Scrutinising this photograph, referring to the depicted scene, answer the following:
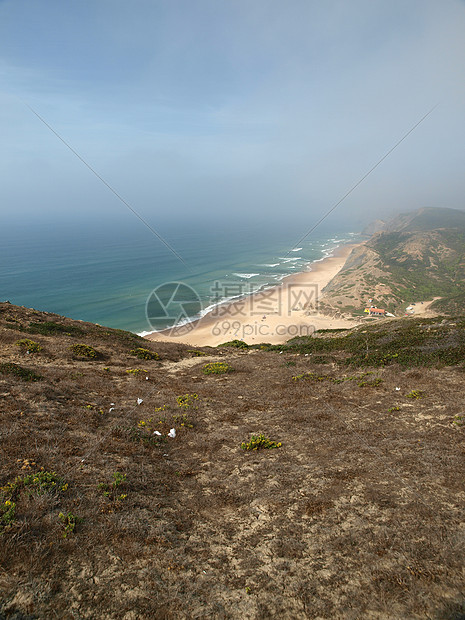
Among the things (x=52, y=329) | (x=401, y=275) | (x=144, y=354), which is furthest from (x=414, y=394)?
(x=401, y=275)

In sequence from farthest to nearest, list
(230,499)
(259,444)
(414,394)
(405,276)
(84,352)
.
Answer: (405,276) < (84,352) < (414,394) < (259,444) < (230,499)

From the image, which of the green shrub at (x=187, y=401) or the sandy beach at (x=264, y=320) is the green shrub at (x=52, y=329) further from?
the sandy beach at (x=264, y=320)

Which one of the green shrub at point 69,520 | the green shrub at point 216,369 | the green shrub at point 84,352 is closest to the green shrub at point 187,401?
the green shrub at point 216,369

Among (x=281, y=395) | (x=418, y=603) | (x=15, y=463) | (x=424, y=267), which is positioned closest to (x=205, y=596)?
(x=418, y=603)

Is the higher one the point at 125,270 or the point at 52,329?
the point at 125,270

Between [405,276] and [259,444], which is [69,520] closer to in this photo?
[259,444]
